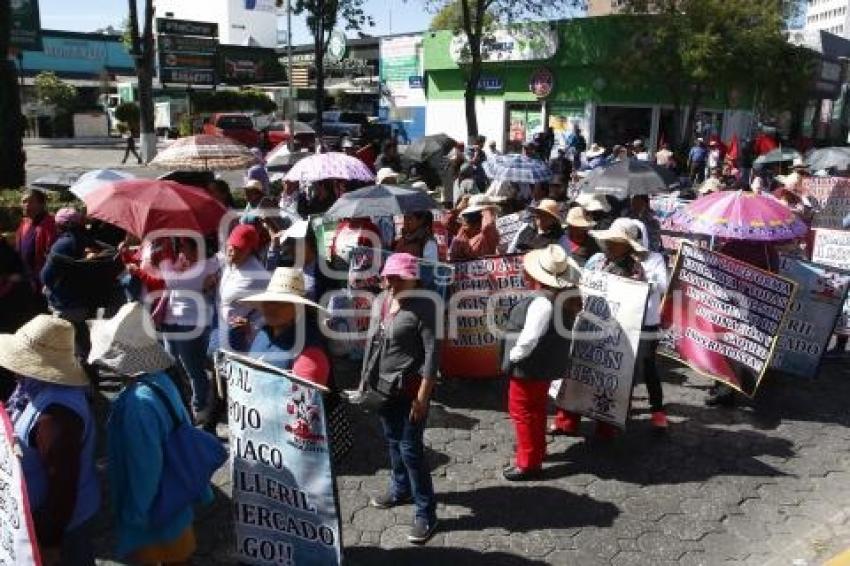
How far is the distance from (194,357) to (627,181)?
5.47 m

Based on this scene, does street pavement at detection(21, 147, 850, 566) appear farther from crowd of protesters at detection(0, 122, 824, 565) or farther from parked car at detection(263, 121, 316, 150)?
parked car at detection(263, 121, 316, 150)

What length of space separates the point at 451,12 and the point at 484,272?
979 inches

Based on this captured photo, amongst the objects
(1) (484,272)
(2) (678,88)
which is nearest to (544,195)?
(1) (484,272)

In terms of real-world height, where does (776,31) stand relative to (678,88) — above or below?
above

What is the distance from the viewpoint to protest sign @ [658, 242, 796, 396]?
21.9ft

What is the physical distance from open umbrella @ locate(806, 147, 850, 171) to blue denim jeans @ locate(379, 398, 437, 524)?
12751 mm

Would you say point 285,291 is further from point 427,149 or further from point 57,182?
point 427,149

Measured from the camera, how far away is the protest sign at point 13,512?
2.97m

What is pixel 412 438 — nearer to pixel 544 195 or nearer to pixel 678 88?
pixel 544 195

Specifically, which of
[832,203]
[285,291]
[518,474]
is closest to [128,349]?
[285,291]

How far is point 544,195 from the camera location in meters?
10.4

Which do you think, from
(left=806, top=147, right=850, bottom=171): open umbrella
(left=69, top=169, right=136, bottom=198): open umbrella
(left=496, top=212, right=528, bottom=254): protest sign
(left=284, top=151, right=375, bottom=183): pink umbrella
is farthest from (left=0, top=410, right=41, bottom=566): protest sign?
(left=806, top=147, right=850, bottom=171): open umbrella

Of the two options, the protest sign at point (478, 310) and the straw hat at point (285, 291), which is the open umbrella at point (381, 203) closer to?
the protest sign at point (478, 310)

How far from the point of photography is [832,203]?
11883 millimetres
